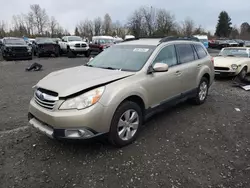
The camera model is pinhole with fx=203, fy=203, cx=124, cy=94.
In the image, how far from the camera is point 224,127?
413 cm

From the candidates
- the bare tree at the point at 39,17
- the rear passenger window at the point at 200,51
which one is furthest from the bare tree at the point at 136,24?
the rear passenger window at the point at 200,51

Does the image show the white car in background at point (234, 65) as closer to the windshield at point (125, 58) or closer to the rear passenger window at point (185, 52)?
the rear passenger window at point (185, 52)

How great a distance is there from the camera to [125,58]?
3.96 meters

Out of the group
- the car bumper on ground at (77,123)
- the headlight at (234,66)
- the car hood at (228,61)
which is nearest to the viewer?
the car bumper on ground at (77,123)

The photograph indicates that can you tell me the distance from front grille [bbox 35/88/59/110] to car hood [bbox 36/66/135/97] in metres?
0.07

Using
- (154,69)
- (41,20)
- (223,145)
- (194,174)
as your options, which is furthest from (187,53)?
(41,20)

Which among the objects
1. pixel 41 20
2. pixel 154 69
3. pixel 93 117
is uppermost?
pixel 41 20

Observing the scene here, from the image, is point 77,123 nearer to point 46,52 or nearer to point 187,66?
point 187,66

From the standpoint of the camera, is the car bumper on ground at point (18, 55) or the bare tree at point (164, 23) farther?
the bare tree at point (164, 23)

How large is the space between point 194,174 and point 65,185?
168cm

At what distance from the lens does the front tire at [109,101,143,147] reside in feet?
10.0

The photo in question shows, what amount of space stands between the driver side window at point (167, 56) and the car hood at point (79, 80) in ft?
2.59

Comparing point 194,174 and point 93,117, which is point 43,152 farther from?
point 194,174

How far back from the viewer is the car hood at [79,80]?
287 centimetres
